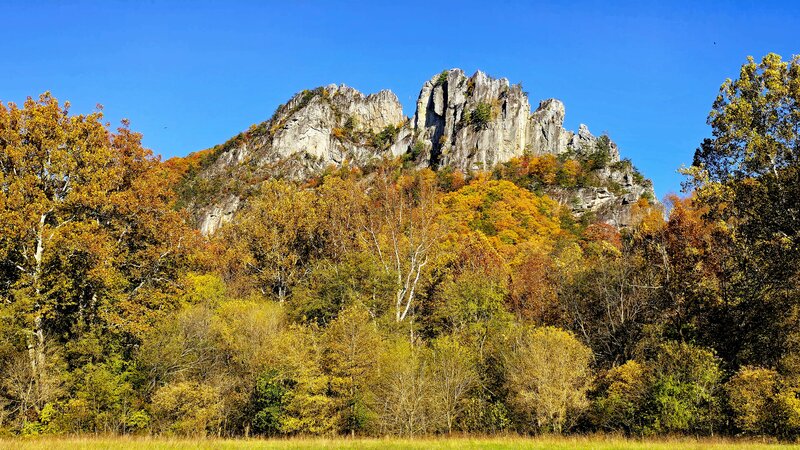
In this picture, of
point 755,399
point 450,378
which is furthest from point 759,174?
point 450,378

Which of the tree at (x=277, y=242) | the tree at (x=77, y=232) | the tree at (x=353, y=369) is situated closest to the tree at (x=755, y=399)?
the tree at (x=353, y=369)

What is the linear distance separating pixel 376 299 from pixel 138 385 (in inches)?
638

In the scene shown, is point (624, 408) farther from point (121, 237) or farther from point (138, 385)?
point (121, 237)

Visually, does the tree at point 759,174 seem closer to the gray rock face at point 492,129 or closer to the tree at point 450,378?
the tree at point 450,378

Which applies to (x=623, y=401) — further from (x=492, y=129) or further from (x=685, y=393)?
(x=492, y=129)

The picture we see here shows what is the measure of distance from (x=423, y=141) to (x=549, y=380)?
420ft

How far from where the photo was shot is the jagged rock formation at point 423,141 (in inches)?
4377

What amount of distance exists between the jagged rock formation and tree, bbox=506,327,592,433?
76.9 m

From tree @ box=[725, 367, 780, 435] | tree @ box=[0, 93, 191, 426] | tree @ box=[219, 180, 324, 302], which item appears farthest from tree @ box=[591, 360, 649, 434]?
tree @ box=[219, 180, 324, 302]

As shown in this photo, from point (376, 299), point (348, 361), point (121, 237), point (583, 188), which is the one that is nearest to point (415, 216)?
point (376, 299)

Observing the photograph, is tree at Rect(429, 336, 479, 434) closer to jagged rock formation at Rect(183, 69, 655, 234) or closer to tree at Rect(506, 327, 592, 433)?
tree at Rect(506, 327, 592, 433)

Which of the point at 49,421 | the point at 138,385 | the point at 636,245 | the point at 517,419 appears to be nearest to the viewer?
the point at 49,421

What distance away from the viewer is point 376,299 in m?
37.6

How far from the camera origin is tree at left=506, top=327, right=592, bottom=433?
2642cm
